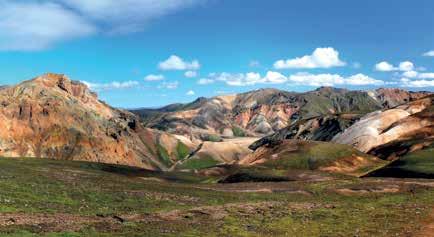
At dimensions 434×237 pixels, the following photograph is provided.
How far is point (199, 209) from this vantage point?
48344 mm

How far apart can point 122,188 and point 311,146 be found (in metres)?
82.2

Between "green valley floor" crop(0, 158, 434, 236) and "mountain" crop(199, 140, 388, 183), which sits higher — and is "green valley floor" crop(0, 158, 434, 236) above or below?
below

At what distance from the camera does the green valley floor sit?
38.5m

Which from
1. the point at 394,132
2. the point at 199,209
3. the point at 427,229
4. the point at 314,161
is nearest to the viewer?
the point at 427,229

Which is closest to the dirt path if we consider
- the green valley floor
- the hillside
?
the green valley floor

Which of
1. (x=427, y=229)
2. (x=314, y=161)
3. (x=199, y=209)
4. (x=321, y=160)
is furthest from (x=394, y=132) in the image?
(x=199, y=209)

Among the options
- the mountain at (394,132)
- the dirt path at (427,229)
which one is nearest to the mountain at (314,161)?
the mountain at (394,132)

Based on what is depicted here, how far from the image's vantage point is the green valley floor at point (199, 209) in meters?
38.5

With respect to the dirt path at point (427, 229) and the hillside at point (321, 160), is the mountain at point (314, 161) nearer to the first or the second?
the hillside at point (321, 160)

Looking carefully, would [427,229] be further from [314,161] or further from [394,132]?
[394,132]

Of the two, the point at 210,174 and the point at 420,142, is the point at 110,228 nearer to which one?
the point at 210,174

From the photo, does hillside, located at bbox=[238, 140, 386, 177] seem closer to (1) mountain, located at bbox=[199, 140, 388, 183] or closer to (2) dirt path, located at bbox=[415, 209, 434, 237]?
(1) mountain, located at bbox=[199, 140, 388, 183]

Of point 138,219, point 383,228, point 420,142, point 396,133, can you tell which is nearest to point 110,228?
point 138,219

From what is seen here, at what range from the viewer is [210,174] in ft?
401
